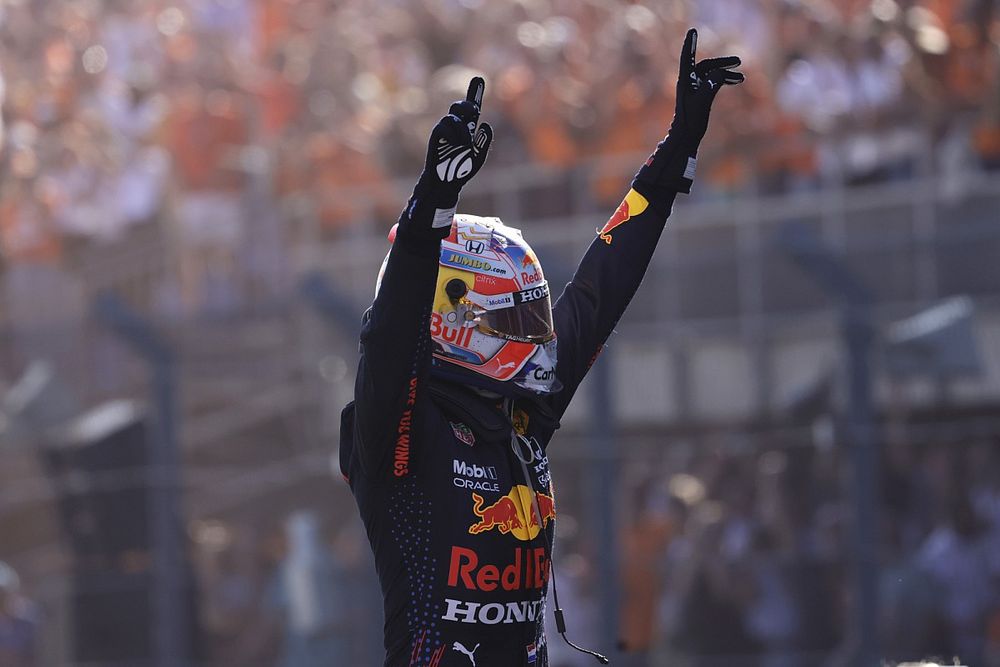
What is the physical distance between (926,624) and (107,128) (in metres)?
7.01

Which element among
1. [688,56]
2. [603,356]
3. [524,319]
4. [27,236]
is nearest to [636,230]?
[688,56]

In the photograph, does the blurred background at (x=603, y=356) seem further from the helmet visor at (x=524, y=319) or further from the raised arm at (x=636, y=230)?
the helmet visor at (x=524, y=319)

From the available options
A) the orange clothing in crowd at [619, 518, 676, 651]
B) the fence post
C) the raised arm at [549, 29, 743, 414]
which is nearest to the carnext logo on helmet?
the raised arm at [549, 29, 743, 414]

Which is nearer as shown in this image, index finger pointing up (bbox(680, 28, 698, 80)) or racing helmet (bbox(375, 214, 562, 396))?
racing helmet (bbox(375, 214, 562, 396))

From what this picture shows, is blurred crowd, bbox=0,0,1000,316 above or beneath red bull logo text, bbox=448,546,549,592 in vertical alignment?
above

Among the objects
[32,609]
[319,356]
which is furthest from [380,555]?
[32,609]

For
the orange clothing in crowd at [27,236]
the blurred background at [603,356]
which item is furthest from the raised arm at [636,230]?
the orange clothing in crowd at [27,236]

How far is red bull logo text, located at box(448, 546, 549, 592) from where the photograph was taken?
3576mm

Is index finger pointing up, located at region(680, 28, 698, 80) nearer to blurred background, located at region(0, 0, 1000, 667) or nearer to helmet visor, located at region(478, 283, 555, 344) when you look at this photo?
helmet visor, located at region(478, 283, 555, 344)

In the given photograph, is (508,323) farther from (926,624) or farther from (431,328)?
(926,624)

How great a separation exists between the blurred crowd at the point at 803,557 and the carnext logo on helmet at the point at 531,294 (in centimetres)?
347

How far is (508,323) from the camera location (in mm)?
3652

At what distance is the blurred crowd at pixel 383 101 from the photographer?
8250 mm

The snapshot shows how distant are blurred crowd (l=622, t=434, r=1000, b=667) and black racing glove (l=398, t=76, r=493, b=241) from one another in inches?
159
